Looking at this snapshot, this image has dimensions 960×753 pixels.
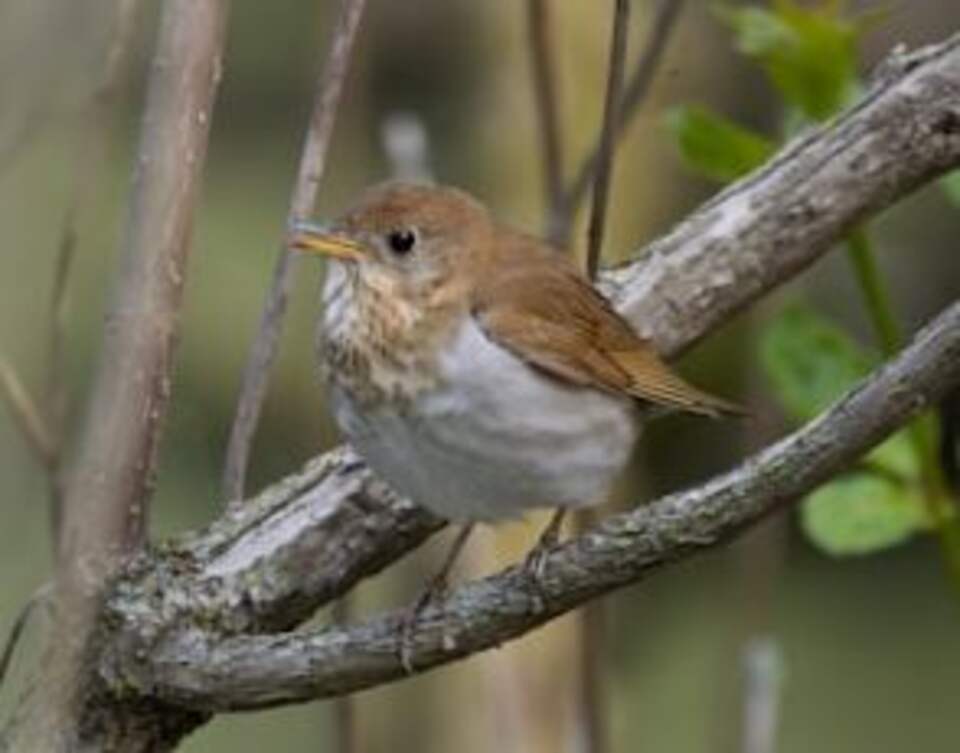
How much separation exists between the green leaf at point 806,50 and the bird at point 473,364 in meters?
0.32

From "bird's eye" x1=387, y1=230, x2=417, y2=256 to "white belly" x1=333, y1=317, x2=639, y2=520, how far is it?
162mm

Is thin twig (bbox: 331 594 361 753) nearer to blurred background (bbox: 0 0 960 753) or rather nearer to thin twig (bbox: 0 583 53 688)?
thin twig (bbox: 0 583 53 688)

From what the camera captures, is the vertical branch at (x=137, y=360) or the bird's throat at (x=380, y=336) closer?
the vertical branch at (x=137, y=360)

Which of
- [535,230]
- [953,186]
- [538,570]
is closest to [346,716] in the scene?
[538,570]

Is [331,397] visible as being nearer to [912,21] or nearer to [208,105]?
[208,105]

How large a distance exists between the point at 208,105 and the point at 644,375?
713mm

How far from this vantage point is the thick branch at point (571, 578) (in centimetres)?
248

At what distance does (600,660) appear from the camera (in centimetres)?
351

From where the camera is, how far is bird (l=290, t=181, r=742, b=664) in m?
3.08

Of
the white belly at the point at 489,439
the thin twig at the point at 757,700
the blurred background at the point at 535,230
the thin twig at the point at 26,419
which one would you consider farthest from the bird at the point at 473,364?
the blurred background at the point at 535,230

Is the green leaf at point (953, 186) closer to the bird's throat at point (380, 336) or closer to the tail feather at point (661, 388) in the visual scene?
the tail feather at point (661, 388)

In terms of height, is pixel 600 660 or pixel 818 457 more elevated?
pixel 600 660

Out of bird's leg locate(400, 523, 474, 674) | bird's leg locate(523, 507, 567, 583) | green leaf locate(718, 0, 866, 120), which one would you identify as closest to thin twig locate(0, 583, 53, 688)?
bird's leg locate(400, 523, 474, 674)

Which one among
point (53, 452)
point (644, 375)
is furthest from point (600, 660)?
point (53, 452)
